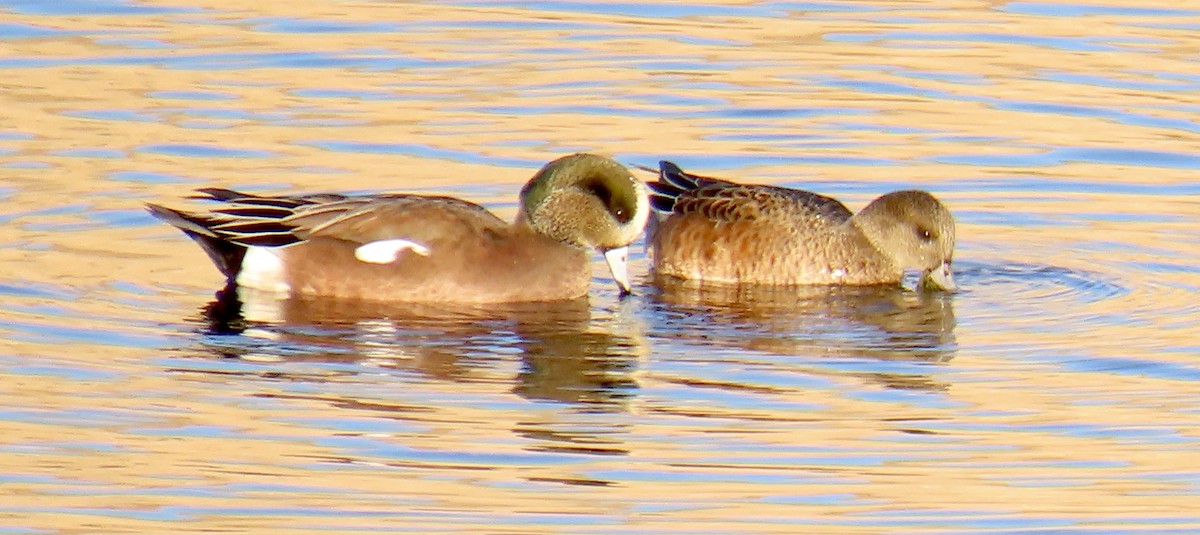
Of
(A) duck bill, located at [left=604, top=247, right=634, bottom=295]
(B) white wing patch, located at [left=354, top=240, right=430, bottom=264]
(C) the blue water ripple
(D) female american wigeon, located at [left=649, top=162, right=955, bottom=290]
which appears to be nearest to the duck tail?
(B) white wing patch, located at [left=354, top=240, right=430, bottom=264]

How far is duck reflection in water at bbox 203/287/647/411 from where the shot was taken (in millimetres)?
8500

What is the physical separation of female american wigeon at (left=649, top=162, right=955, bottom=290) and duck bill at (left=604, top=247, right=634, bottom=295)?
0.63m

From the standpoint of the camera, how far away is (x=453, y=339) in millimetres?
9172

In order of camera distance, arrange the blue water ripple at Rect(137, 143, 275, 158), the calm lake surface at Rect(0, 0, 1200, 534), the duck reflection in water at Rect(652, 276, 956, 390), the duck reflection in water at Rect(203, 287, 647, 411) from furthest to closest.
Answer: the blue water ripple at Rect(137, 143, 275, 158), the duck reflection in water at Rect(652, 276, 956, 390), the duck reflection in water at Rect(203, 287, 647, 411), the calm lake surface at Rect(0, 0, 1200, 534)

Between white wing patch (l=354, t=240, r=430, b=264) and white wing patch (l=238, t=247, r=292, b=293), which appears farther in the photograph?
white wing patch (l=238, t=247, r=292, b=293)

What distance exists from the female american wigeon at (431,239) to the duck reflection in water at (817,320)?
43cm

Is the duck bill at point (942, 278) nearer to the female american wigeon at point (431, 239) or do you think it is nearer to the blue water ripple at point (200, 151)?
the female american wigeon at point (431, 239)

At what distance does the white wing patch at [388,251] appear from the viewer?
989 cm

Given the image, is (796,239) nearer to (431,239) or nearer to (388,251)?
(431,239)

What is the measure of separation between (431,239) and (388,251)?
0.58ft

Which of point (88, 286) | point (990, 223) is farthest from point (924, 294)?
point (88, 286)

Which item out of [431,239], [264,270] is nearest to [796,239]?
[431,239]

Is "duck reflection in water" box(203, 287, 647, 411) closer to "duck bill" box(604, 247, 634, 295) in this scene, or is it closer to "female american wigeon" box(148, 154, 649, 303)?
"female american wigeon" box(148, 154, 649, 303)

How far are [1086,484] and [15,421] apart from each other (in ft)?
10.5
